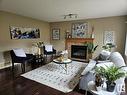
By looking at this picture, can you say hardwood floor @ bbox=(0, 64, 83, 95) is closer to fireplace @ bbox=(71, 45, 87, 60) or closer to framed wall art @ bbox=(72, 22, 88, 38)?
fireplace @ bbox=(71, 45, 87, 60)

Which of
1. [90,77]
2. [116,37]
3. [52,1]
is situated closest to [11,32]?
[52,1]

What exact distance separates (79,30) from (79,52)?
135cm

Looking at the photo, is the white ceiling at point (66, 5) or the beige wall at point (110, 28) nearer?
the white ceiling at point (66, 5)

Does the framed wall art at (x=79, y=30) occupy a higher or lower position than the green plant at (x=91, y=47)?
higher

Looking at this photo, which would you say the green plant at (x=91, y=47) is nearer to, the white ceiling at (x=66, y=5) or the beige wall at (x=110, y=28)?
the beige wall at (x=110, y=28)

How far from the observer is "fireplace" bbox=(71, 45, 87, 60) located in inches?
251

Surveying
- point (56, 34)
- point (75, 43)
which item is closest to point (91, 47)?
point (75, 43)

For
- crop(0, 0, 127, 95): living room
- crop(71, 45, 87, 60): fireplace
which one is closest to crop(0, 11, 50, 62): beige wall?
crop(0, 0, 127, 95): living room

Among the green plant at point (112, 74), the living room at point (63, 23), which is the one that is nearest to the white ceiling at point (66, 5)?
the living room at point (63, 23)

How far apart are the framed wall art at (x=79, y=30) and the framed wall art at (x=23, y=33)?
224 cm

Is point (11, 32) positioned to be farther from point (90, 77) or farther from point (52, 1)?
point (90, 77)

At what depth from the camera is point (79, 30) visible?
6434mm

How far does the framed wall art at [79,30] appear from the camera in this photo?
623cm

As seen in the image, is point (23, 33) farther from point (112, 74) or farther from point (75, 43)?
point (112, 74)
